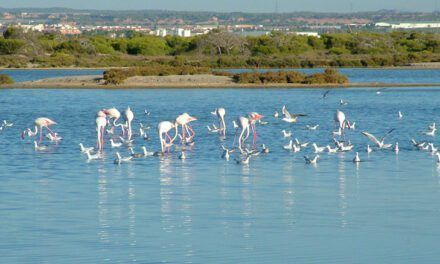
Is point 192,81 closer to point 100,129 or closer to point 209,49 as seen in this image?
point 100,129

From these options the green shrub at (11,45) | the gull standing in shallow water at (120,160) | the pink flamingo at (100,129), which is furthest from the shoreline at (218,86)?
the green shrub at (11,45)

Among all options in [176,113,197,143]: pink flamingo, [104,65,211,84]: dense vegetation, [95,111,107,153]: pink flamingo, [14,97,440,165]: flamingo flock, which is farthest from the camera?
[104,65,211,84]: dense vegetation

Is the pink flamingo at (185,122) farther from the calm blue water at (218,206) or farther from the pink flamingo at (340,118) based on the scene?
the pink flamingo at (340,118)

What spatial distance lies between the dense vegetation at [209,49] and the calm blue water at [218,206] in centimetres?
5004

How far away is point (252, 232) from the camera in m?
12.0

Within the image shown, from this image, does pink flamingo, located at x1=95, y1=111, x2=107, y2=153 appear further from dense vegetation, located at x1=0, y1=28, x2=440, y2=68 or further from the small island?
dense vegetation, located at x1=0, y1=28, x2=440, y2=68

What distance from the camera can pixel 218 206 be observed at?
45.5 feet

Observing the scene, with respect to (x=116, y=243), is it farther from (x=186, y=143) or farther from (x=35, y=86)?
(x=35, y=86)

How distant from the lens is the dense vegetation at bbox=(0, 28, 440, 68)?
74250 millimetres

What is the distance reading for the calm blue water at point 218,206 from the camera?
11.0m

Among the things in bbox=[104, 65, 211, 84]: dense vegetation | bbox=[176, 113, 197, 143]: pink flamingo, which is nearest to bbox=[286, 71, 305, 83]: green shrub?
bbox=[104, 65, 211, 84]: dense vegetation

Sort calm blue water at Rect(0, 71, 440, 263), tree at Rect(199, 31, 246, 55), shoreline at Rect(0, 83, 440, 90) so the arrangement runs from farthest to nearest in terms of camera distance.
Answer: tree at Rect(199, 31, 246, 55)
shoreline at Rect(0, 83, 440, 90)
calm blue water at Rect(0, 71, 440, 263)

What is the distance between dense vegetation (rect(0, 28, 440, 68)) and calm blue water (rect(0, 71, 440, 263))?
50.0m

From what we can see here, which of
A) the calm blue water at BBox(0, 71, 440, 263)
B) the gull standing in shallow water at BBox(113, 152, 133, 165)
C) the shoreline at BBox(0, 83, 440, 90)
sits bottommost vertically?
the shoreline at BBox(0, 83, 440, 90)
